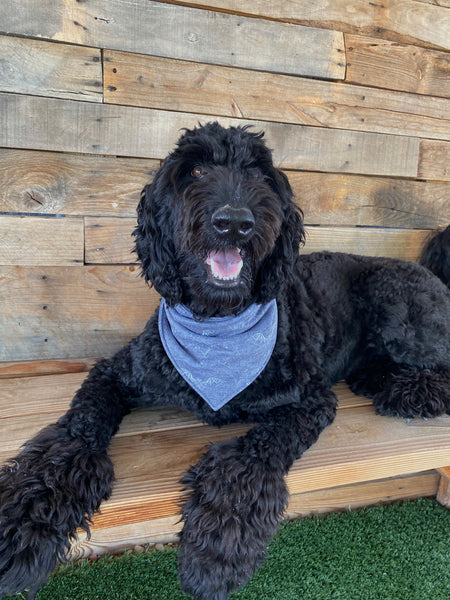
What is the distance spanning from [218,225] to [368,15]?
6.35 feet

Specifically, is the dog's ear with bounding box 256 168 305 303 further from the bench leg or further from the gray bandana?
the bench leg

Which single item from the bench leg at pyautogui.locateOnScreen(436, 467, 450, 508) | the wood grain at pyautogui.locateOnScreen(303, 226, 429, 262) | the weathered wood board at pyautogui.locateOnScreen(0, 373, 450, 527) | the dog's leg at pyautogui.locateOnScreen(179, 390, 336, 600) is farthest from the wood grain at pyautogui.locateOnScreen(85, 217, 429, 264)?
the bench leg at pyautogui.locateOnScreen(436, 467, 450, 508)

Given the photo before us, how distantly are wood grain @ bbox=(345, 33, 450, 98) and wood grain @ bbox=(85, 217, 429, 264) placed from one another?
0.88 m

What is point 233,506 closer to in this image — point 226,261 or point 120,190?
point 226,261

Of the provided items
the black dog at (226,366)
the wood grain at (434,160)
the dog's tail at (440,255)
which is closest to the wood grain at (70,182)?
the black dog at (226,366)

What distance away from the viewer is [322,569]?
208 centimetres

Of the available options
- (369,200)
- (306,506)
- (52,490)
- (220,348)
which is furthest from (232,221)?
(306,506)

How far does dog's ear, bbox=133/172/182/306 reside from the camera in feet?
5.37

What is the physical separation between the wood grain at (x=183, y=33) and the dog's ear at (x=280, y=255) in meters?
0.97

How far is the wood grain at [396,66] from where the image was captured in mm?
2506

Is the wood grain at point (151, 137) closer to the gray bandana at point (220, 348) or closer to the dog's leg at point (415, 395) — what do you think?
the gray bandana at point (220, 348)

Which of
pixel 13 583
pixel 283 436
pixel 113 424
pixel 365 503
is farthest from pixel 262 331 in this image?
pixel 365 503

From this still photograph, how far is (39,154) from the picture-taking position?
6.93 ft

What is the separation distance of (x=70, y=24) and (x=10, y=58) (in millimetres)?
319
